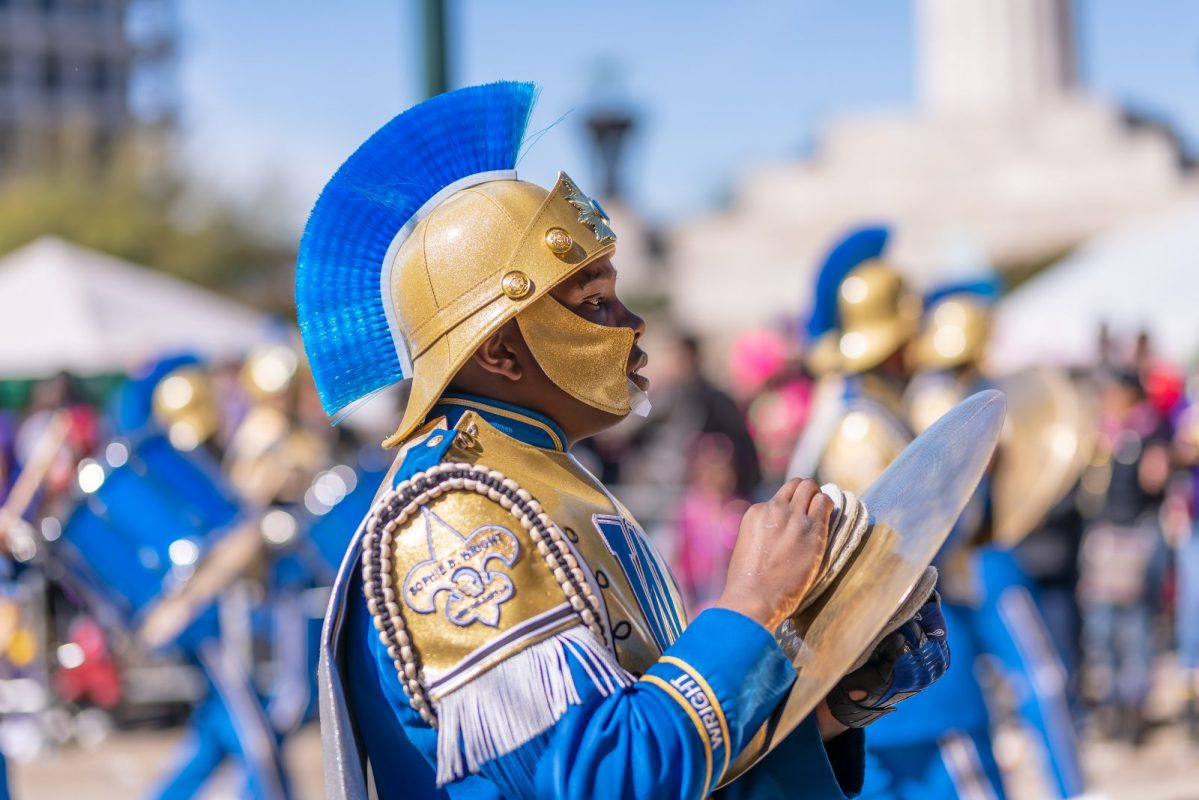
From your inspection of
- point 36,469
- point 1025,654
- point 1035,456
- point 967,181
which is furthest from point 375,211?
point 967,181

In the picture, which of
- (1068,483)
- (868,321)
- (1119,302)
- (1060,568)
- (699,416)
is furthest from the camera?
(1119,302)

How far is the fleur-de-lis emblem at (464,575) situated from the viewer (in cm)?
185

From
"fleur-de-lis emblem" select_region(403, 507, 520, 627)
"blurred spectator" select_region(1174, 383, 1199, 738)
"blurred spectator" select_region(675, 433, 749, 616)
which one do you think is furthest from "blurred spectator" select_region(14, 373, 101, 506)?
"fleur-de-lis emblem" select_region(403, 507, 520, 627)

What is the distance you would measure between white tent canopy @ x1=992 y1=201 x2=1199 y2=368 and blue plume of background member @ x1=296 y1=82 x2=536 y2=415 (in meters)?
11.2

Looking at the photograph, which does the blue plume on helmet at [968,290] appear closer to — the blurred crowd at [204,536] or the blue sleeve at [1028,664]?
the blue sleeve at [1028,664]

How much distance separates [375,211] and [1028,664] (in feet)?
12.0

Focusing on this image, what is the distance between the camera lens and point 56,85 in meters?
71.6

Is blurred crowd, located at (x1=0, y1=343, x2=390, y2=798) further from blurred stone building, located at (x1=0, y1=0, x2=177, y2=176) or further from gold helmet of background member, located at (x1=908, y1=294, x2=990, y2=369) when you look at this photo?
blurred stone building, located at (x1=0, y1=0, x2=177, y2=176)

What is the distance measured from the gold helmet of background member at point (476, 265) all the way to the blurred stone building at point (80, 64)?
223 feet

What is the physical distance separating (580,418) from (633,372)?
10 centimetres

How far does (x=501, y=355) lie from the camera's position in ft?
6.93

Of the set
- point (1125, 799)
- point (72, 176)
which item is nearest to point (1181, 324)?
point (1125, 799)

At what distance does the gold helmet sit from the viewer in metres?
2.07

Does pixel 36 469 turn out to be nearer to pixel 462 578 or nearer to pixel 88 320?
pixel 88 320
